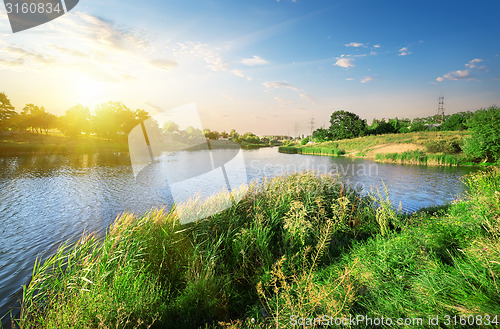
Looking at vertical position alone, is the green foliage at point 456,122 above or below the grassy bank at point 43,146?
below

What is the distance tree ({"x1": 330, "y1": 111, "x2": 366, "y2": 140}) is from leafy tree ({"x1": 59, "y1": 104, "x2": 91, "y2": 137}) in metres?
88.2

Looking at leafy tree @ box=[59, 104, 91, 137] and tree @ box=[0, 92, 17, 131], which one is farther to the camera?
leafy tree @ box=[59, 104, 91, 137]

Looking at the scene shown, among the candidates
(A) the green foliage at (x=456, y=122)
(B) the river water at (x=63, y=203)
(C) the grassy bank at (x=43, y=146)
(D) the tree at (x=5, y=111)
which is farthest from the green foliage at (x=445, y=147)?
(D) the tree at (x=5, y=111)

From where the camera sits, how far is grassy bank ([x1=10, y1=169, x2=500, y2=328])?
3.14 metres

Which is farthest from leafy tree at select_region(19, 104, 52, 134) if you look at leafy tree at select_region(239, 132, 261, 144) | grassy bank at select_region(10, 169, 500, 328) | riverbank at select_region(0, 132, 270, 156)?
leafy tree at select_region(239, 132, 261, 144)

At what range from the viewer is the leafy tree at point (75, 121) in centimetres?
6169

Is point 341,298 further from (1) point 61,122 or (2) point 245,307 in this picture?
(1) point 61,122

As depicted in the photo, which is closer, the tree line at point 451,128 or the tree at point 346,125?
the tree line at point 451,128

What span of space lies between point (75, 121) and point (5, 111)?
13436mm

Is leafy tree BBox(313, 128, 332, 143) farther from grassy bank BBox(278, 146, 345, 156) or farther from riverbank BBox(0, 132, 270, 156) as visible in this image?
riverbank BBox(0, 132, 270, 156)

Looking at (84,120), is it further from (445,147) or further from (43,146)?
(445,147)

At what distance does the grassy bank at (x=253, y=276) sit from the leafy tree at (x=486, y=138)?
1372 inches

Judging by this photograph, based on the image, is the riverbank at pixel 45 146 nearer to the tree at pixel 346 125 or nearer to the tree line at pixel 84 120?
the tree line at pixel 84 120

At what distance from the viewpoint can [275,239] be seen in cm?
691
